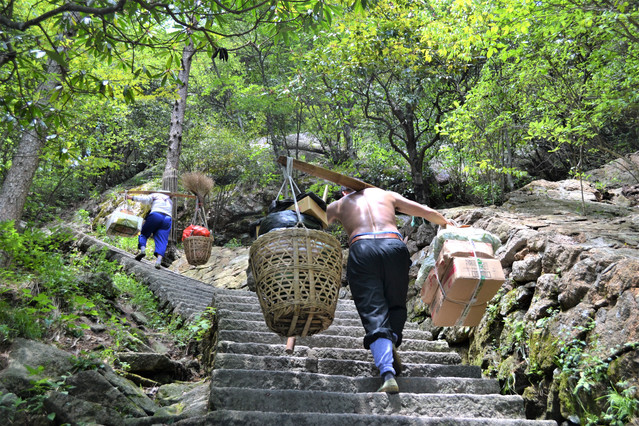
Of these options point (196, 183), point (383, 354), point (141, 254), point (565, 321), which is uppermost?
point (196, 183)

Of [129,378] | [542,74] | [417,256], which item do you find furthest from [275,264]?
[542,74]

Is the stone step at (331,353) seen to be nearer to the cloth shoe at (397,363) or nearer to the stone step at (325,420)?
the cloth shoe at (397,363)

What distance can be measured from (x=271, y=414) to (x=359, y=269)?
127 cm

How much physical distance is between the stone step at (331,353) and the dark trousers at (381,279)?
0.69m

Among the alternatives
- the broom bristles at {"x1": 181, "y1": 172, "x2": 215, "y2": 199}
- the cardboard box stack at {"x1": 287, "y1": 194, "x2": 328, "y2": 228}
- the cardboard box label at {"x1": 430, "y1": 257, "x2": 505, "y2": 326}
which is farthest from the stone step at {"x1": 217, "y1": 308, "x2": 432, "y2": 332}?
the broom bristles at {"x1": 181, "y1": 172, "x2": 215, "y2": 199}

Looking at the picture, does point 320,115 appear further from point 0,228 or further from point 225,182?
point 0,228

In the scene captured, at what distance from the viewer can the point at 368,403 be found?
3.10 metres

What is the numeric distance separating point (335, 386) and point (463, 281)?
4.08 ft

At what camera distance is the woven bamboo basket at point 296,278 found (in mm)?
2891

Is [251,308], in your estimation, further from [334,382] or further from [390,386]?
[390,386]

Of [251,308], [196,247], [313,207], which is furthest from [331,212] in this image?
[196,247]

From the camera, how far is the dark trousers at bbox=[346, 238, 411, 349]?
3385 millimetres

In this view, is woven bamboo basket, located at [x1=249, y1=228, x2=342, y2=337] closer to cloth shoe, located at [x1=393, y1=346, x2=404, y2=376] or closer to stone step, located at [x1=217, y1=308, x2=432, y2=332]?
cloth shoe, located at [x1=393, y1=346, x2=404, y2=376]

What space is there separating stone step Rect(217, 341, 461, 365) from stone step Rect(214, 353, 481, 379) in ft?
0.60
